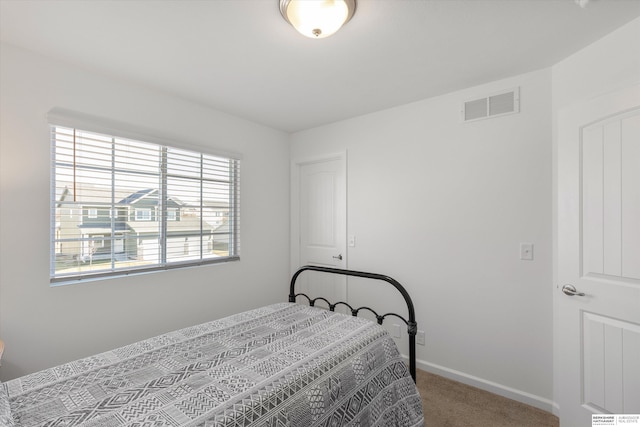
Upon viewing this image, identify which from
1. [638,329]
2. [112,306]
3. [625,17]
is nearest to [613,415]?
[638,329]

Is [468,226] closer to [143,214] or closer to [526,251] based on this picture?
[526,251]

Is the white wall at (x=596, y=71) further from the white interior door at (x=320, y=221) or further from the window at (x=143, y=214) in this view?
the window at (x=143, y=214)

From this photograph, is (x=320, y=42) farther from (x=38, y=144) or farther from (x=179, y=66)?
(x=38, y=144)

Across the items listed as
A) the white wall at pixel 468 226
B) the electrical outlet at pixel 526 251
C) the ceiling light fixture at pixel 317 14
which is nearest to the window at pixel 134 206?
the white wall at pixel 468 226

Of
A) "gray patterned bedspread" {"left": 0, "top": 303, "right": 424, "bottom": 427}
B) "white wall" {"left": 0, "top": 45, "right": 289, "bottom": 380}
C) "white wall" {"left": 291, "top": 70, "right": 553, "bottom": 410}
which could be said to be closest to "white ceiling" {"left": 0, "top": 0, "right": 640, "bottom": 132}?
"white wall" {"left": 0, "top": 45, "right": 289, "bottom": 380}

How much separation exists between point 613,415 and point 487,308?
2.76 feet

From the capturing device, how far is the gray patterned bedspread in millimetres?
1013

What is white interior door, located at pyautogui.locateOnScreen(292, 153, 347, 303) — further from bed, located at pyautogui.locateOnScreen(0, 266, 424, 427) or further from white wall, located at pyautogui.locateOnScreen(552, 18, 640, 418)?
white wall, located at pyautogui.locateOnScreen(552, 18, 640, 418)

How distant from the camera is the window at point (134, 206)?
2002 mm

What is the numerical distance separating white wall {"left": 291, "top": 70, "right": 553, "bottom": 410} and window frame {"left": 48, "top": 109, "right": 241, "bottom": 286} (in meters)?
1.29

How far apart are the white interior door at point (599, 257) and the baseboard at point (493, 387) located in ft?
0.78

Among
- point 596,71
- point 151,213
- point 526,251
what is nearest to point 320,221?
point 151,213

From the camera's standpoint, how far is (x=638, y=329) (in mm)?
1485

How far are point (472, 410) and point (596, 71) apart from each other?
2.31m
